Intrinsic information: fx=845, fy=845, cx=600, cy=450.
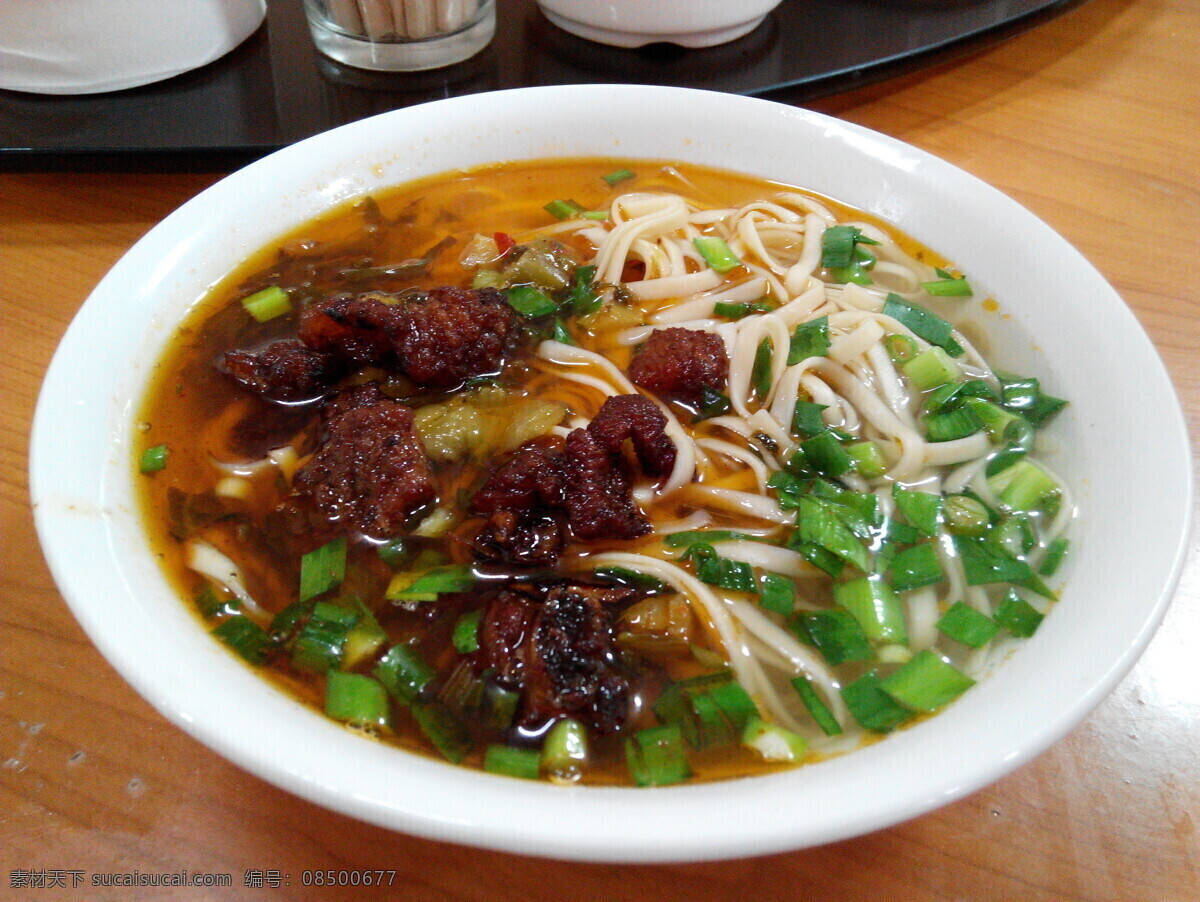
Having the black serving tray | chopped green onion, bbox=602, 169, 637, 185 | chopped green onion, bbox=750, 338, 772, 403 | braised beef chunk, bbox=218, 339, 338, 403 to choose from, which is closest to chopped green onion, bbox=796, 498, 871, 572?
chopped green onion, bbox=750, 338, 772, 403

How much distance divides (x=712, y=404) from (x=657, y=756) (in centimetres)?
103

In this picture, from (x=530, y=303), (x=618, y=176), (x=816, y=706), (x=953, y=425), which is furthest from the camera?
(x=618, y=176)

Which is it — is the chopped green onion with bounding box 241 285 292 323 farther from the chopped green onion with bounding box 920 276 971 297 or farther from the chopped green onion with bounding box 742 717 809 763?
the chopped green onion with bounding box 920 276 971 297

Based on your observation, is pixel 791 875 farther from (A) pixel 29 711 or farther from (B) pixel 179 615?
(A) pixel 29 711

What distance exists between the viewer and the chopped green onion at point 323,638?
1.74 meters

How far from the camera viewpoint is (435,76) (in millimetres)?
3656

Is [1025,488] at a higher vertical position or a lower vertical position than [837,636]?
higher

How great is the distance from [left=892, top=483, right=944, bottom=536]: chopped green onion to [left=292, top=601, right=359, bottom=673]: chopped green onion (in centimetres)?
130

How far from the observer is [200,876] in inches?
67.2

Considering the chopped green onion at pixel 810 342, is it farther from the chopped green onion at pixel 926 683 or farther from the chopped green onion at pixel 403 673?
the chopped green onion at pixel 403 673

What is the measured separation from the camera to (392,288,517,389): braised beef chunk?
221 centimetres

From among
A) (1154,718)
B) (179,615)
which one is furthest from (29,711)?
(1154,718)

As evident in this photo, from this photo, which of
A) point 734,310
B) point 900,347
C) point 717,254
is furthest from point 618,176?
point 900,347

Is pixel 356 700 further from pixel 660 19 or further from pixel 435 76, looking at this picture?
pixel 660 19
